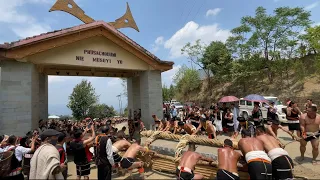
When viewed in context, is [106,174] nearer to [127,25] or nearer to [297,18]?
[127,25]

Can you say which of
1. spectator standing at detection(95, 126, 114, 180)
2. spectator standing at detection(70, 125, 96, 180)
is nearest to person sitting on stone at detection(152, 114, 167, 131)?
spectator standing at detection(70, 125, 96, 180)

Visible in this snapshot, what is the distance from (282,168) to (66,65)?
8930 millimetres

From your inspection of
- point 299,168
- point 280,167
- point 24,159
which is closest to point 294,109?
point 299,168

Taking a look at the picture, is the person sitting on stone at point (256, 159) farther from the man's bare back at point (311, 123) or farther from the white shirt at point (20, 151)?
the white shirt at point (20, 151)

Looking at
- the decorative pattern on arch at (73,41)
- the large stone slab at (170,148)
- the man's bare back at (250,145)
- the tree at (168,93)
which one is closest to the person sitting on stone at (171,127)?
the large stone slab at (170,148)

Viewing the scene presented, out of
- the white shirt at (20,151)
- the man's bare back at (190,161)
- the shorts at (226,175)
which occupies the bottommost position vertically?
the shorts at (226,175)

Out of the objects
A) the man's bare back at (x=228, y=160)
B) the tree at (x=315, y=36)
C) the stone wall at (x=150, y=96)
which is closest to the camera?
the man's bare back at (x=228, y=160)

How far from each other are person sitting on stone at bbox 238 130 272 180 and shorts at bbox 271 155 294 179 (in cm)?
27

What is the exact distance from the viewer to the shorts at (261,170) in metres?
4.02

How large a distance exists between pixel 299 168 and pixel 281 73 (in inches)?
857

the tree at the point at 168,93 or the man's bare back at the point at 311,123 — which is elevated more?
the tree at the point at 168,93

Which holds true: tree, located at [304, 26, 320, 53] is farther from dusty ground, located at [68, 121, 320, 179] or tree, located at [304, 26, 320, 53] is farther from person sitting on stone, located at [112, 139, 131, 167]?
person sitting on stone, located at [112, 139, 131, 167]

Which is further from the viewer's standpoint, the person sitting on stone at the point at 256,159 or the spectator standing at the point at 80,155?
the spectator standing at the point at 80,155

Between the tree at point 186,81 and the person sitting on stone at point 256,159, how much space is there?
32680 millimetres
